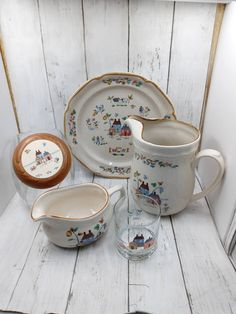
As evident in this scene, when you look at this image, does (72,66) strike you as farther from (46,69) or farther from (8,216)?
(8,216)

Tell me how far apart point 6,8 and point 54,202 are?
0.45 meters

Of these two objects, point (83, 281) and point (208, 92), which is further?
point (208, 92)

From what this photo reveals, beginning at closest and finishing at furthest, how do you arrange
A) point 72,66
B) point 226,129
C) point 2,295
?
point 2,295 → point 226,129 → point 72,66

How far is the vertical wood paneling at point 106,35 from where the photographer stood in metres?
0.60

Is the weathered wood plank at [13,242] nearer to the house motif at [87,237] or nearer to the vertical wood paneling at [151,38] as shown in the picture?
the house motif at [87,237]

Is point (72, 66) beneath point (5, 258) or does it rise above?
above

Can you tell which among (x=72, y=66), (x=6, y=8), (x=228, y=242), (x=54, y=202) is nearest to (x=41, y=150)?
(x=54, y=202)

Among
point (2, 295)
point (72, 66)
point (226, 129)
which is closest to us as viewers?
point (2, 295)

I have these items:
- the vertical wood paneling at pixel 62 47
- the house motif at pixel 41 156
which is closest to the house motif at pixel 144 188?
the house motif at pixel 41 156

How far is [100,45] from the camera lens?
0.65 metres

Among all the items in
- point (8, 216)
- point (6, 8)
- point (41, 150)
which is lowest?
point (8, 216)

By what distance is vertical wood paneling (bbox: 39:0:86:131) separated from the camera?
607mm

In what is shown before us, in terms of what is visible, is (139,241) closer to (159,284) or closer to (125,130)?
(159,284)

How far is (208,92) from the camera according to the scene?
680 millimetres
